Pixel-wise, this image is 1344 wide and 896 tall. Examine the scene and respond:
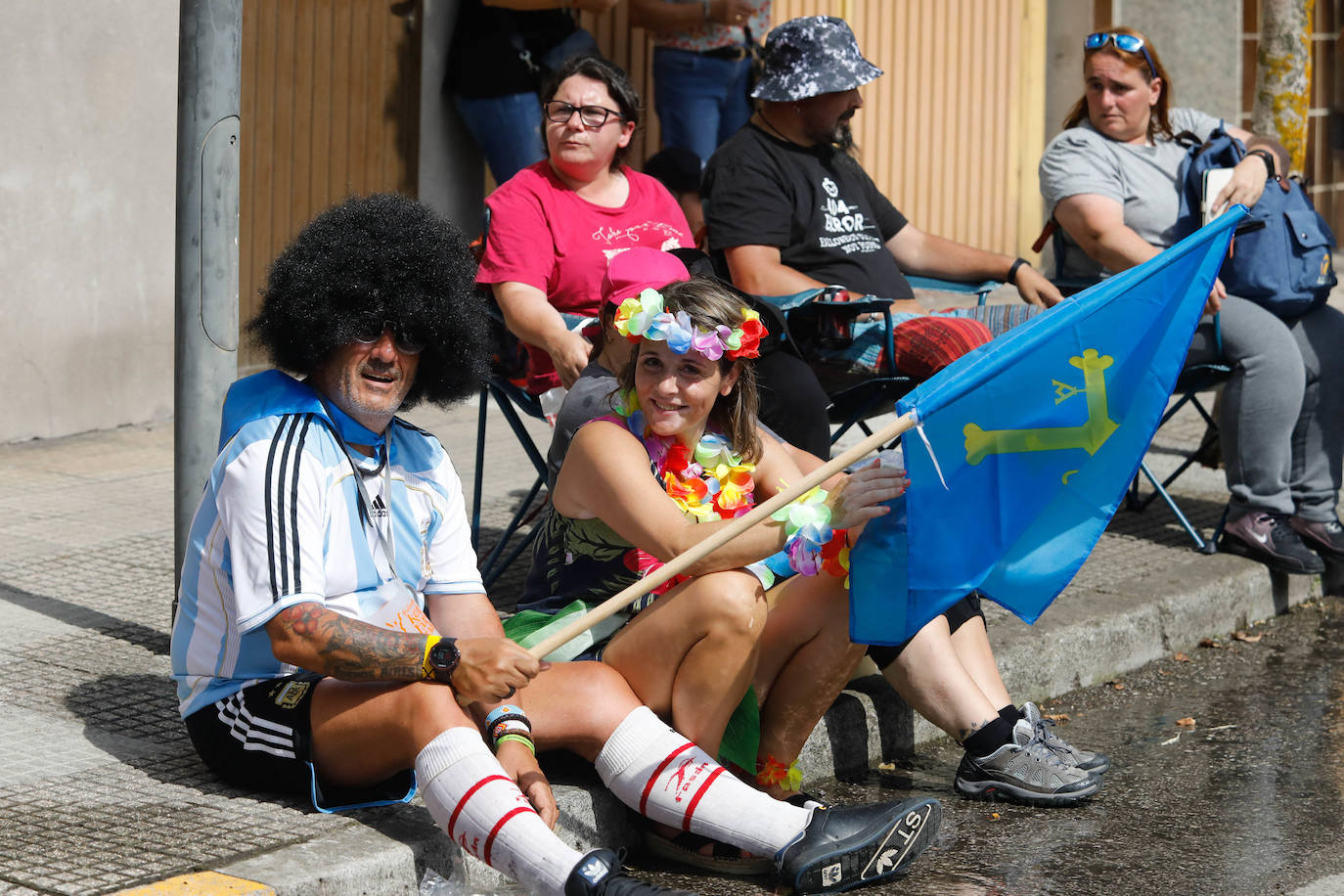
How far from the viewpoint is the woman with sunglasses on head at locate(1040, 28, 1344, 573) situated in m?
5.70

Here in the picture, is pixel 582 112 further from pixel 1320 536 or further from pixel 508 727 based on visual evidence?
pixel 1320 536

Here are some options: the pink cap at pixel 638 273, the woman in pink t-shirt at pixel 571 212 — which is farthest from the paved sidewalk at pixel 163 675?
the pink cap at pixel 638 273

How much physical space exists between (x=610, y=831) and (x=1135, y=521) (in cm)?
327

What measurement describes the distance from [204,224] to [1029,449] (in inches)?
76.1

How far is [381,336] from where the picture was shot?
131 inches

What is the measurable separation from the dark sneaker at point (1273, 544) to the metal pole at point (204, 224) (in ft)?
11.3

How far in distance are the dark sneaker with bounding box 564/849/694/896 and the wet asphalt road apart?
1.43ft

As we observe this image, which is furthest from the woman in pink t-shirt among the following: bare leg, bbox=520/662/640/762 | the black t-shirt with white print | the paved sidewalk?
bare leg, bbox=520/662/640/762

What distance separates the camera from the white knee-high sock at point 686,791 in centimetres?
335

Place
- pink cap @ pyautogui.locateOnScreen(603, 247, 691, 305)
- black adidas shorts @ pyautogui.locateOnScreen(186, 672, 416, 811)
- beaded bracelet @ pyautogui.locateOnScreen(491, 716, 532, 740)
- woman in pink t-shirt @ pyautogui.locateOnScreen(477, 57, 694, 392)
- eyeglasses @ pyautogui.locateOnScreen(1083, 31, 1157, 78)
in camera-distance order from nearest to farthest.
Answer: black adidas shorts @ pyautogui.locateOnScreen(186, 672, 416, 811)
beaded bracelet @ pyautogui.locateOnScreen(491, 716, 532, 740)
pink cap @ pyautogui.locateOnScreen(603, 247, 691, 305)
woman in pink t-shirt @ pyautogui.locateOnScreen(477, 57, 694, 392)
eyeglasses @ pyautogui.locateOnScreen(1083, 31, 1157, 78)

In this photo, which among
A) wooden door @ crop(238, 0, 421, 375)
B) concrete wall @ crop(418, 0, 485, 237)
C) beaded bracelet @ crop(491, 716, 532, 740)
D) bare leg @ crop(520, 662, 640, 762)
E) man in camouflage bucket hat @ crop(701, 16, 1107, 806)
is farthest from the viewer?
concrete wall @ crop(418, 0, 485, 237)

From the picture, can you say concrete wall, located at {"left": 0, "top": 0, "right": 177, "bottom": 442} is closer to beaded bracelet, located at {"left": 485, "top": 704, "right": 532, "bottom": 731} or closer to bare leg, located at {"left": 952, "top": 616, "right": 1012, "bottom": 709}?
beaded bracelet, located at {"left": 485, "top": 704, "right": 532, "bottom": 731}

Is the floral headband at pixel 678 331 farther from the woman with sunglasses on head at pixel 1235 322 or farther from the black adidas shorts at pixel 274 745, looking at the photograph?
the woman with sunglasses on head at pixel 1235 322

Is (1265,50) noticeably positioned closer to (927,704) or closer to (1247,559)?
(1247,559)
